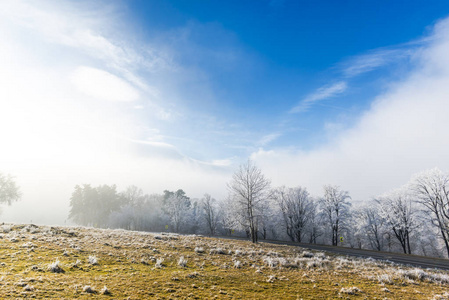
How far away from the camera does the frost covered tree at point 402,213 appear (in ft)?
146

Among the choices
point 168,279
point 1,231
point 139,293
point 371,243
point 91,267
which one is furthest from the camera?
point 371,243

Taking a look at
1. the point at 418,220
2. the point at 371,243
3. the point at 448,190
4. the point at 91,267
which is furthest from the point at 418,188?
the point at 91,267

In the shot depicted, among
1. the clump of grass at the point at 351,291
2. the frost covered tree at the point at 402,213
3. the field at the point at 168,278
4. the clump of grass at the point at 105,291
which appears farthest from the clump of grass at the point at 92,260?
the frost covered tree at the point at 402,213

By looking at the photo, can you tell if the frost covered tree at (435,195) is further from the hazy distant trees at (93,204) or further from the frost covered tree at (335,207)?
the hazy distant trees at (93,204)

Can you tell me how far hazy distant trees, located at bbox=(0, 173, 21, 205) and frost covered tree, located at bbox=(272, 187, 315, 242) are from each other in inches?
2639

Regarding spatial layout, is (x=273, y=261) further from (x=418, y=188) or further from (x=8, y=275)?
(x=418, y=188)

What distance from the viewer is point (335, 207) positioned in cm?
5550

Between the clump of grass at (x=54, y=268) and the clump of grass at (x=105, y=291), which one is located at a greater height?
the clump of grass at (x=54, y=268)

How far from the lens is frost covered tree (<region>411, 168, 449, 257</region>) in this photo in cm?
3794

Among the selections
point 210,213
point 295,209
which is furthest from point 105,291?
point 210,213

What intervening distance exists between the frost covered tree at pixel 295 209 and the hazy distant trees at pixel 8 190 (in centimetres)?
6702

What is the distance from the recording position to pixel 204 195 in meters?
84.3


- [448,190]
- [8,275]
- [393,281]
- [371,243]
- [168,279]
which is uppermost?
[448,190]

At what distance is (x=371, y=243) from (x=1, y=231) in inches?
3320
